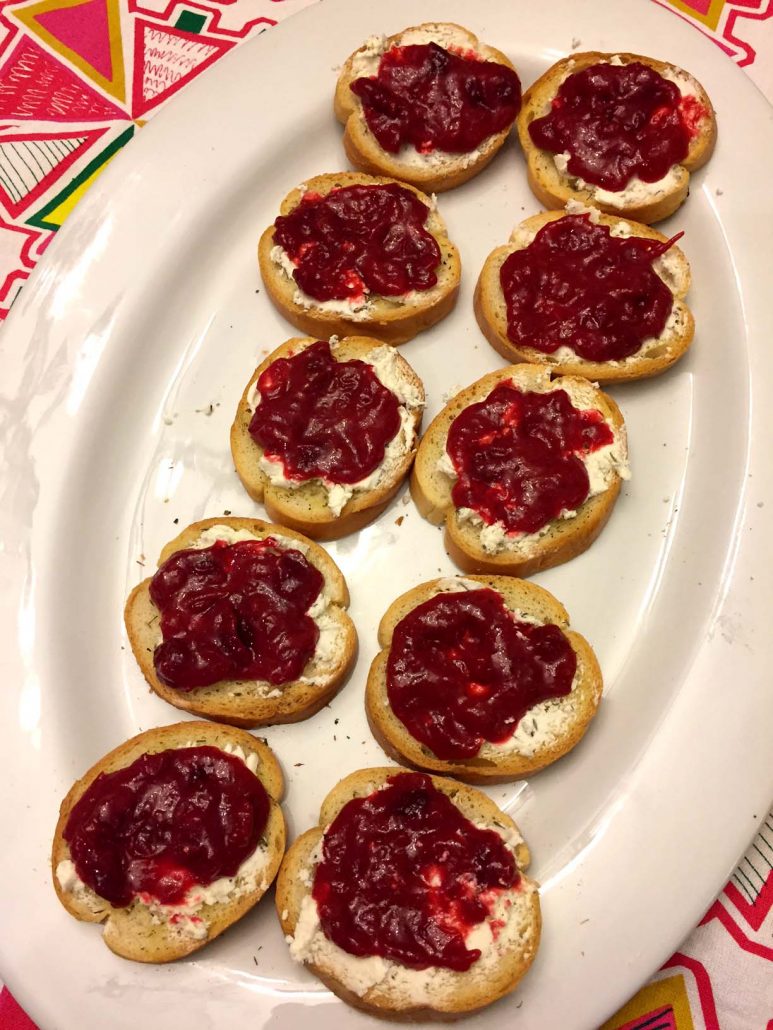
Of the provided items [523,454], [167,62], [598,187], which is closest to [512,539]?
[523,454]

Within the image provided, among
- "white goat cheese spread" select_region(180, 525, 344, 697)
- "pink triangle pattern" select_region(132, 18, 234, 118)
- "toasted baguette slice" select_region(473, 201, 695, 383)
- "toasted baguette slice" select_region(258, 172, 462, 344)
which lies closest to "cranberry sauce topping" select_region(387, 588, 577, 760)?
"white goat cheese spread" select_region(180, 525, 344, 697)

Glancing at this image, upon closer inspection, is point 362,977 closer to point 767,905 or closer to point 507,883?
point 507,883

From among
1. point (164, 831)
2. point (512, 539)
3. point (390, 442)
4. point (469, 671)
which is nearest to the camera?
point (164, 831)

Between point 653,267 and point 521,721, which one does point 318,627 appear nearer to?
point 521,721

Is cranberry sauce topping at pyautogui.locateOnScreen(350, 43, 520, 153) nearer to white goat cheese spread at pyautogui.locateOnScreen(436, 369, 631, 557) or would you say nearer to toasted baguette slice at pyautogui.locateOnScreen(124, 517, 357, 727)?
white goat cheese spread at pyautogui.locateOnScreen(436, 369, 631, 557)

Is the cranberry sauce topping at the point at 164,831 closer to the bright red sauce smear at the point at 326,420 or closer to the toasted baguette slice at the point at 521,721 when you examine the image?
the toasted baguette slice at the point at 521,721

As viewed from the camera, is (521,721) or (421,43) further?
(421,43)

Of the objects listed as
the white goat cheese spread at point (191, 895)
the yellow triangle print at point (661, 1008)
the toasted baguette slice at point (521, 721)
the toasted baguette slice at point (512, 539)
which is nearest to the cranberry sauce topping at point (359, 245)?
the toasted baguette slice at point (512, 539)
